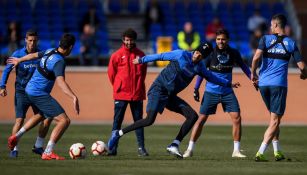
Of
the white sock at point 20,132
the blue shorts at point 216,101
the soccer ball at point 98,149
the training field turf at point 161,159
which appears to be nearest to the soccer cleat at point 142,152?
the training field turf at point 161,159

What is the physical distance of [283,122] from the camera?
25.5m

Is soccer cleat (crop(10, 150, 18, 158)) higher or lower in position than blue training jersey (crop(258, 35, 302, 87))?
lower

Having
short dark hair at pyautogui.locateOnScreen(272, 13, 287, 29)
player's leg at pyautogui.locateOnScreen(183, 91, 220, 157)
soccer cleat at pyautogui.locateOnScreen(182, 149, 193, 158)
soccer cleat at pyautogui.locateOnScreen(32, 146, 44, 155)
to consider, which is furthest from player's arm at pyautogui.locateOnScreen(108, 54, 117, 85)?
short dark hair at pyautogui.locateOnScreen(272, 13, 287, 29)

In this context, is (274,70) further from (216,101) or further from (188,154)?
(188,154)

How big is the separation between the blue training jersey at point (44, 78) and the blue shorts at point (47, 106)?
3.1 inches

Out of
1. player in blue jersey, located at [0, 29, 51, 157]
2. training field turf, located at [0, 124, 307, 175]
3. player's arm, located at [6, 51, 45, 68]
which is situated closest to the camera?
training field turf, located at [0, 124, 307, 175]

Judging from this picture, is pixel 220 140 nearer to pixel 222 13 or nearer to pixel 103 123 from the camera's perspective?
pixel 103 123

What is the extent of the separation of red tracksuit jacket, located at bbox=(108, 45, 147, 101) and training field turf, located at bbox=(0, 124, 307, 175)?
104 cm

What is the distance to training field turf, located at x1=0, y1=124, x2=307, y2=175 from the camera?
13.4m

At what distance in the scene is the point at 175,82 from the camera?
15.5 m

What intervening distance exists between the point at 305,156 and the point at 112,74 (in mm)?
3628

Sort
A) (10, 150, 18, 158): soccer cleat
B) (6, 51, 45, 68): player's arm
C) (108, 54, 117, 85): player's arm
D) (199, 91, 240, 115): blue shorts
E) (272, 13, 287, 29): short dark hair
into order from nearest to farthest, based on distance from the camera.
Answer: (272, 13, 287, 29): short dark hair → (6, 51, 45, 68): player's arm → (10, 150, 18, 158): soccer cleat → (199, 91, 240, 115): blue shorts → (108, 54, 117, 85): player's arm

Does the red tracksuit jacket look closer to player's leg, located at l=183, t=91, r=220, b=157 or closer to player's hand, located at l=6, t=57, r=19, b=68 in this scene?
player's leg, located at l=183, t=91, r=220, b=157

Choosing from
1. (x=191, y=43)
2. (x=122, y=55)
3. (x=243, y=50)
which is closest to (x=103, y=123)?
(x=191, y=43)
